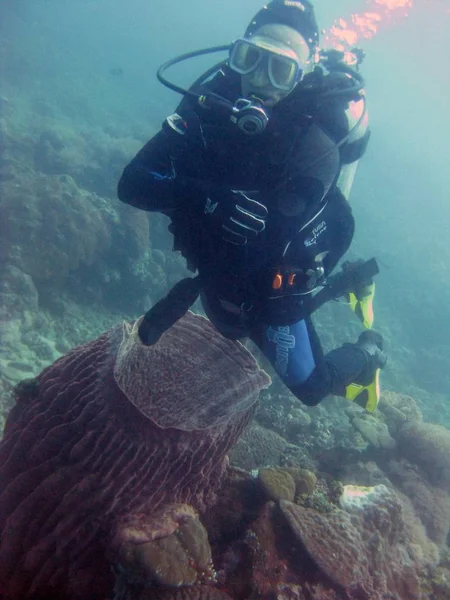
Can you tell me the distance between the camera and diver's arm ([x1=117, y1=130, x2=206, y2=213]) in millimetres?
3053

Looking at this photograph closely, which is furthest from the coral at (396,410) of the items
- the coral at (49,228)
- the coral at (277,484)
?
the coral at (49,228)

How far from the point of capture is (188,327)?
4270mm

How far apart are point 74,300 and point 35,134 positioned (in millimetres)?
12798

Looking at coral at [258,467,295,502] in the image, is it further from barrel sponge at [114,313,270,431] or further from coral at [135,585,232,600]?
coral at [135,585,232,600]

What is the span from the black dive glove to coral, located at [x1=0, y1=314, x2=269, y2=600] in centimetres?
250

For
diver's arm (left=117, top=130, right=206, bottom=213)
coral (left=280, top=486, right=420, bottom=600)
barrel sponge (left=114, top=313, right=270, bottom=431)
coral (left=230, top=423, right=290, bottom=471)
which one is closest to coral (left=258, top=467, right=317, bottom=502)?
coral (left=280, top=486, right=420, bottom=600)

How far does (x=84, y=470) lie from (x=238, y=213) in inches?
81.6

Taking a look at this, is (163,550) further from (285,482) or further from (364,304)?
(364,304)

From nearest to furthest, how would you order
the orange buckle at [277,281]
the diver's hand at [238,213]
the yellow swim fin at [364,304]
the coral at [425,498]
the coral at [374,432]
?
the diver's hand at [238,213]
the orange buckle at [277,281]
the yellow swim fin at [364,304]
the coral at [425,498]
the coral at [374,432]

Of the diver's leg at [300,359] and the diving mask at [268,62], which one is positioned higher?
the diving mask at [268,62]

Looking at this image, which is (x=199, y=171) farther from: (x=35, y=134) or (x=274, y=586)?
Result: (x=35, y=134)

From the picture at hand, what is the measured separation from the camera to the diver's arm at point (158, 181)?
3.05 metres

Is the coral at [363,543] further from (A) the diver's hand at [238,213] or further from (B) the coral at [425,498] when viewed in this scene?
(B) the coral at [425,498]

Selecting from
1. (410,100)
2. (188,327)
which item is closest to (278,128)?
(188,327)
